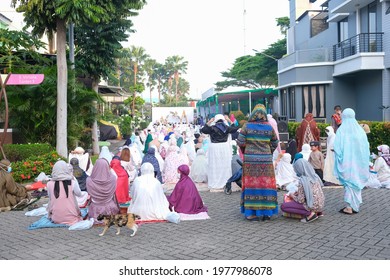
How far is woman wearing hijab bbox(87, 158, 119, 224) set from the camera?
25.0 ft

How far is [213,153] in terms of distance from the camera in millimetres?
11078

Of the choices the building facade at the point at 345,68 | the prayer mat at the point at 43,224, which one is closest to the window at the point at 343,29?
the building facade at the point at 345,68

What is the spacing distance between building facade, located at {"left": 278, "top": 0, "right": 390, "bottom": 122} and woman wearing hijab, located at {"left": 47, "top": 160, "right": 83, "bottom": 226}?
50.1ft

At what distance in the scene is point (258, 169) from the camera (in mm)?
7730

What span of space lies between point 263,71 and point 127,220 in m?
38.1

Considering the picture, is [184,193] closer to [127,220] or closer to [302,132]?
[127,220]

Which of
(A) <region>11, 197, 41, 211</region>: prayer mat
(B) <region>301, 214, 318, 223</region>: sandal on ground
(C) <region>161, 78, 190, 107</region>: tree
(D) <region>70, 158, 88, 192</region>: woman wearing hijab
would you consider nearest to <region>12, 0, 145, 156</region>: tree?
(A) <region>11, 197, 41, 211</region>: prayer mat

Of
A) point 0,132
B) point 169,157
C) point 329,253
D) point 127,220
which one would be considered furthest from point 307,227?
point 0,132

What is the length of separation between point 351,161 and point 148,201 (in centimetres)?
367

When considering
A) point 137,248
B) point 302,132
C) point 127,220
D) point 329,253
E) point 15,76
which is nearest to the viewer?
point 329,253

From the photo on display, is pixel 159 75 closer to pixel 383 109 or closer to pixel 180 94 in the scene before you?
pixel 180 94

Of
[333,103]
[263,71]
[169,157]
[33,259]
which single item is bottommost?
[33,259]

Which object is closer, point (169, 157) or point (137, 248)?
point (137, 248)

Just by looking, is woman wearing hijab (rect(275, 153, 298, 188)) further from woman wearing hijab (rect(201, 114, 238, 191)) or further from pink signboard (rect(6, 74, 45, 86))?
pink signboard (rect(6, 74, 45, 86))
